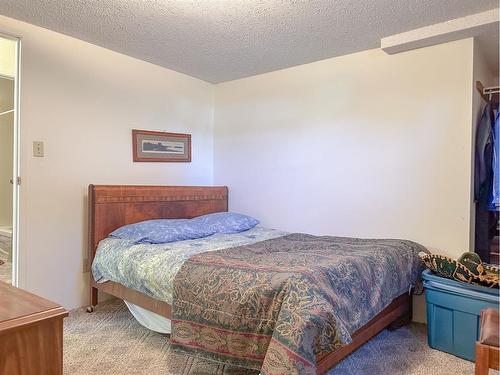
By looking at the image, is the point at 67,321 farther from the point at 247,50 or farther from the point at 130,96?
the point at 247,50

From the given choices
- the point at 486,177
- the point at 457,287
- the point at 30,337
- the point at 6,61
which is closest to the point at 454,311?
the point at 457,287

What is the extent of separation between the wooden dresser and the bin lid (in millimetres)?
2144

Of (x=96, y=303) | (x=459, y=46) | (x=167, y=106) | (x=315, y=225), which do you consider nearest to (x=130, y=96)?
(x=167, y=106)

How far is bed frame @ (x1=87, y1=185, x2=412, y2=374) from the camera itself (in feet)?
6.78

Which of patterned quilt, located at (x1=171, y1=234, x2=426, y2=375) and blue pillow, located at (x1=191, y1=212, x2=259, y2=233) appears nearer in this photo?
patterned quilt, located at (x1=171, y1=234, x2=426, y2=375)

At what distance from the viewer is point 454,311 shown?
2.17m

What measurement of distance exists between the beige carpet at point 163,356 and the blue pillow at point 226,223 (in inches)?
37.3

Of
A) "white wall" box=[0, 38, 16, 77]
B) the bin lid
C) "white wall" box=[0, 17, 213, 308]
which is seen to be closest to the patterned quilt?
the bin lid

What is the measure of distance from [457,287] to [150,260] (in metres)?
1.88

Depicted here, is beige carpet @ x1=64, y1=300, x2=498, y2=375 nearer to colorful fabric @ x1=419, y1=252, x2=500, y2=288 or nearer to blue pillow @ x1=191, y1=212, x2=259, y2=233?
colorful fabric @ x1=419, y1=252, x2=500, y2=288

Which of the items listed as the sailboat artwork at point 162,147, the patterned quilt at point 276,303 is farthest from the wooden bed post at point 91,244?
the patterned quilt at point 276,303

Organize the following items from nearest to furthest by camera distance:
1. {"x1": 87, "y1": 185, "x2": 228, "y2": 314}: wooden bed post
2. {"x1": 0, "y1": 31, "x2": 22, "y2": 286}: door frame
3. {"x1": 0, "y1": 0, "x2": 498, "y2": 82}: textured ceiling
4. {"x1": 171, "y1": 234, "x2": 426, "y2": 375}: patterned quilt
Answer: {"x1": 171, "y1": 234, "x2": 426, "y2": 375}: patterned quilt
{"x1": 0, "y1": 0, "x2": 498, "y2": 82}: textured ceiling
{"x1": 0, "y1": 31, "x2": 22, "y2": 286}: door frame
{"x1": 87, "y1": 185, "x2": 228, "y2": 314}: wooden bed post

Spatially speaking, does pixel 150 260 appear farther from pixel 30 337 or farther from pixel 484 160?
pixel 484 160

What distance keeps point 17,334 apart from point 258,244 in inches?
72.7
